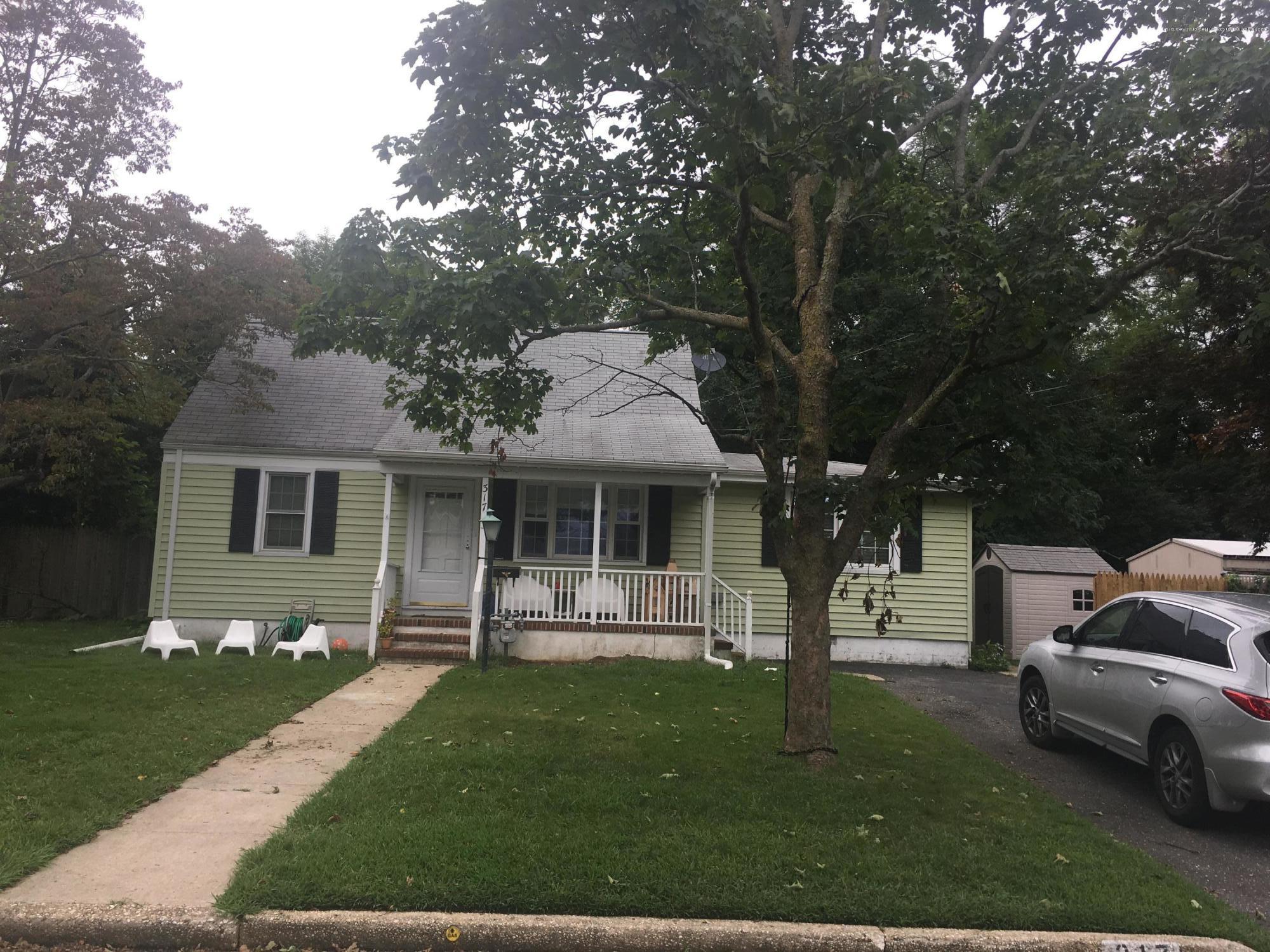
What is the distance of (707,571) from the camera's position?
13.1 metres

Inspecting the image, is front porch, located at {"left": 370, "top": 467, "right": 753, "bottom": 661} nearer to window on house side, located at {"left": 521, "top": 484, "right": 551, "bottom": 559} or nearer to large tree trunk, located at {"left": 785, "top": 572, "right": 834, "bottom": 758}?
window on house side, located at {"left": 521, "top": 484, "right": 551, "bottom": 559}

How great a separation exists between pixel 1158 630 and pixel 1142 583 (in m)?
9.23

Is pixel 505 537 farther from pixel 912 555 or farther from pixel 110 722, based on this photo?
pixel 110 722

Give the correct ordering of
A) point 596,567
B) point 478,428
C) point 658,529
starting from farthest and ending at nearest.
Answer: point 478,428 < point 658,529 < point 596,567

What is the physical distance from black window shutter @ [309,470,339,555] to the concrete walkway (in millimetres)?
5828

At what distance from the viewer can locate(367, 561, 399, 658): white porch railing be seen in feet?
40.3

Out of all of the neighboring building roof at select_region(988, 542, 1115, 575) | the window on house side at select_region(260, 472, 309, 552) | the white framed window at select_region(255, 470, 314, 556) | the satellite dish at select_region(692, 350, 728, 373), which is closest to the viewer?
the satellite dish at select_region(692, 350, 728, 373)

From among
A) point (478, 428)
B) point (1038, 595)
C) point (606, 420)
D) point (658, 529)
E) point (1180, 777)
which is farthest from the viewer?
point (1038, 595)

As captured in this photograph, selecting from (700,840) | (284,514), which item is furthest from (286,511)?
(700,840)

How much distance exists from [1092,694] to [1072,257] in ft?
11.3

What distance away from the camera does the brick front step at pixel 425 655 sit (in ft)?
40.1

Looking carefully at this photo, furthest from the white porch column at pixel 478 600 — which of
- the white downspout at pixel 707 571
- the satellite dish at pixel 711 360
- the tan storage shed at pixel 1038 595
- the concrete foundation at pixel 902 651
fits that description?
the tan storage shed at pixel 1038 595

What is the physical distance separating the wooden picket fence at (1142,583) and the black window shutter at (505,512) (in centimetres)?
952

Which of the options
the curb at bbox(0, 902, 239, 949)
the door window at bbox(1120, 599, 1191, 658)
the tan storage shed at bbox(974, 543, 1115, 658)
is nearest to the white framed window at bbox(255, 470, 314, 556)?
the curb at bbox(0, 902, 239, 949)
